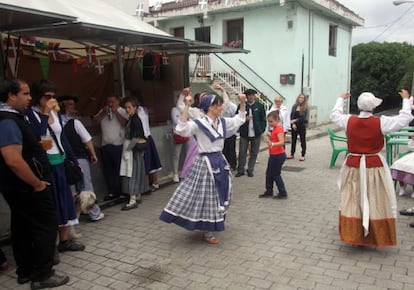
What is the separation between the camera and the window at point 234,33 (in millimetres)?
15805

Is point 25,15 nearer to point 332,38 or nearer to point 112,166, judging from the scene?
point 112,166

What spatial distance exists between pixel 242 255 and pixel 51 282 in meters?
1.86

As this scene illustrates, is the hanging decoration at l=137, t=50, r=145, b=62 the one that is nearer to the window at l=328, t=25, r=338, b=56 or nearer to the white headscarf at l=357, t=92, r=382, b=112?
the white headscarf at l=357, t=92, r=382, b=112

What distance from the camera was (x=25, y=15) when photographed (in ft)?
14.3

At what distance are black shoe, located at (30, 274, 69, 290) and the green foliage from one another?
23.7 m

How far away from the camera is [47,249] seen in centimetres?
346

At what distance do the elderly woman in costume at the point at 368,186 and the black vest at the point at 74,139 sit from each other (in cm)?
321

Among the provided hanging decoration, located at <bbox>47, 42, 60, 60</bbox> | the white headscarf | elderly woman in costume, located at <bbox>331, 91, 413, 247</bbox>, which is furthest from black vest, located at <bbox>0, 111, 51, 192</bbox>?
hanging decoration, located at <bbox>47, 42, 60, 60</bbox>

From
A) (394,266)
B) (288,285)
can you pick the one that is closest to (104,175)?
(288,285)

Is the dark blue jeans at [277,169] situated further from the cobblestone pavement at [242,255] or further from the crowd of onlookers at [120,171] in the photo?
the crowd of onlookers at [120,171]

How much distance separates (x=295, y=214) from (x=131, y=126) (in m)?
2.63

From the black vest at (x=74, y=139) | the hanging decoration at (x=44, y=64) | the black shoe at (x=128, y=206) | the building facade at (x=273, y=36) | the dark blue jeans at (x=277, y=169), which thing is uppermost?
the building facade at (x=273, y=36)

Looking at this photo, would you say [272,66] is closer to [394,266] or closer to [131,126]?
[131,126]

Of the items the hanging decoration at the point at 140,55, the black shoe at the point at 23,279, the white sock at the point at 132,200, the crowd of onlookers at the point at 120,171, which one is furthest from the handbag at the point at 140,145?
the hanging decoration at the point at 140,55
